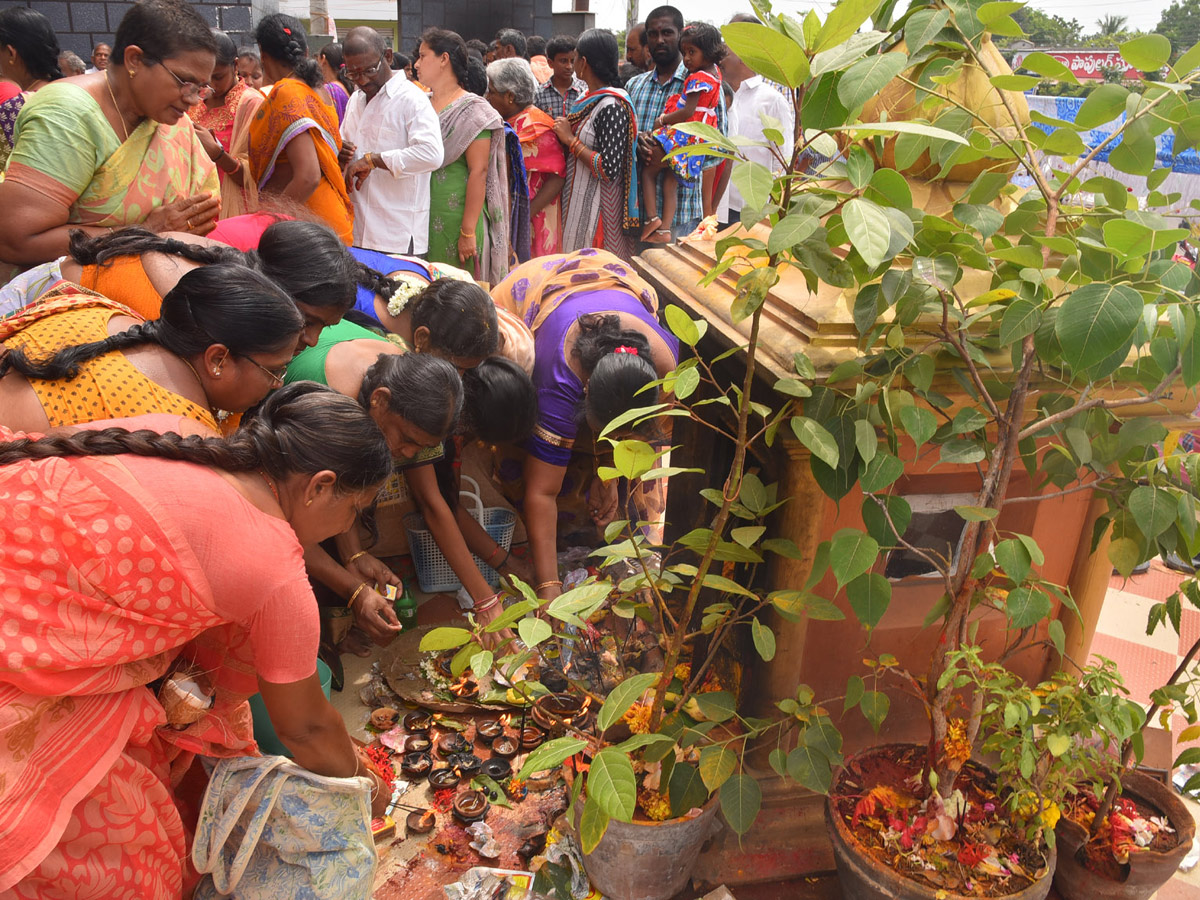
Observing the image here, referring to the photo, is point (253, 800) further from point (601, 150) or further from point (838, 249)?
point (601, 150)

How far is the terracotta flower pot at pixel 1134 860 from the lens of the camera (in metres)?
1.93

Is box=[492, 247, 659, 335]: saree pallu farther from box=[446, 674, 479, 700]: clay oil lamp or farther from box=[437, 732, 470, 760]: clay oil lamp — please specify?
box=[437, 732, 470, 760]: clay oil lamp

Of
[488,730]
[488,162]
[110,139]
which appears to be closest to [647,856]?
[488,730]

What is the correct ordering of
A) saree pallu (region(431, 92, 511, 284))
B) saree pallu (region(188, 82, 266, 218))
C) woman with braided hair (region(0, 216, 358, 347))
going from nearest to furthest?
woman with braided hair (region(0, 216, 358, 347))
saree pallu (region(188, 82, 266, 218))
saree pallu (region(431, 92, 511, 284))

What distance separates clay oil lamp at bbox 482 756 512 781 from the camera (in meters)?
2.38

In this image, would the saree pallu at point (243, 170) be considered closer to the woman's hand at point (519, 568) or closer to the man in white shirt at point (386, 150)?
the man in white shirt at point (386, 150)

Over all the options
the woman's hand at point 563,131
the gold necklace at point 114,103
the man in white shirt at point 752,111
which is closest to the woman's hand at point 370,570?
the gold necklace at point 114,103

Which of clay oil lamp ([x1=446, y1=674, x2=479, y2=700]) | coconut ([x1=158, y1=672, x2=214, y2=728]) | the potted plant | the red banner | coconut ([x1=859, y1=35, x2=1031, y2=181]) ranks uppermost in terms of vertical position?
the red banner

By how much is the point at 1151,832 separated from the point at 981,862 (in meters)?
0.51

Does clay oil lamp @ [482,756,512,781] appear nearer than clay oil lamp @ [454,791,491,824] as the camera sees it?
No

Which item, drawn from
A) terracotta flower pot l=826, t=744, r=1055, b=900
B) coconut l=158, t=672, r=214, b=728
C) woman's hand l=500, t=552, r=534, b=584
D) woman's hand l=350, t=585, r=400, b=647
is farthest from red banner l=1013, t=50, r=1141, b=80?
woman's hand l=500, t=552, r=534, b=584

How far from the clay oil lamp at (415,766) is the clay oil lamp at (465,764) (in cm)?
6

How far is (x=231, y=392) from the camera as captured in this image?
2109 millimetres

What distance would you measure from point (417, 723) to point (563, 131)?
3915 mm
